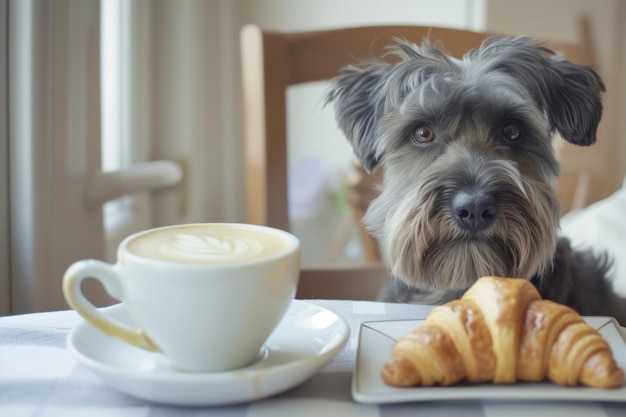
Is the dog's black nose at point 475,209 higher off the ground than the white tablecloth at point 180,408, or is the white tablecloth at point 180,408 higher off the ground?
the dog's black nose at point 475,209

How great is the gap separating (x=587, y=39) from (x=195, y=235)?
2.49m

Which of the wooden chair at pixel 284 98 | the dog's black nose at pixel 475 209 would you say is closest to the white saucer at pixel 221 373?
the dog's black nose at pixel 475 209

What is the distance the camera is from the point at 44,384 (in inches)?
→ 25.3

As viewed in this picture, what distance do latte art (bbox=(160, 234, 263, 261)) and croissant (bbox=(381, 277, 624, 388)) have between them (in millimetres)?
152

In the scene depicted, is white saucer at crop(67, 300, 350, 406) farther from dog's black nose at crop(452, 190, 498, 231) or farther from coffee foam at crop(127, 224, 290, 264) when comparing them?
dog's black nose at crop(452, 190, 498, 231)

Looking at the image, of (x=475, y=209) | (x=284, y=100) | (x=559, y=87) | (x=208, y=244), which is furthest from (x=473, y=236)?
(x=284, y=100)

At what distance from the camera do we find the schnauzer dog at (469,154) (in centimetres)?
97

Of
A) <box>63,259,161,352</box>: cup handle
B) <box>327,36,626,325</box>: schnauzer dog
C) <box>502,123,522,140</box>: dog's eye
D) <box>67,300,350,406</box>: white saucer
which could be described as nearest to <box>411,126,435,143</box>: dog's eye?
<box>327,36,626,325</box>: schnauzer dog

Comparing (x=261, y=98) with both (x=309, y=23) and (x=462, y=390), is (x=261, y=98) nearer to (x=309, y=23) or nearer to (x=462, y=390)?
(x=462, y=390)

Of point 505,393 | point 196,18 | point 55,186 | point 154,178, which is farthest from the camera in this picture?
point 196,18

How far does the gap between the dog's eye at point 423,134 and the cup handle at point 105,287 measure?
0.60m

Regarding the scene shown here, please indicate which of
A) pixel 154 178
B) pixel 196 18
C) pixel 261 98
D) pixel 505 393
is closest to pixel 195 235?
pixel 505 393

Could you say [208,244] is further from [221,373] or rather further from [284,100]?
[284,100]

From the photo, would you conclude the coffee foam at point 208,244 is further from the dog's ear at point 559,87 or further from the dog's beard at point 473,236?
the dog's ear at point 559,87
